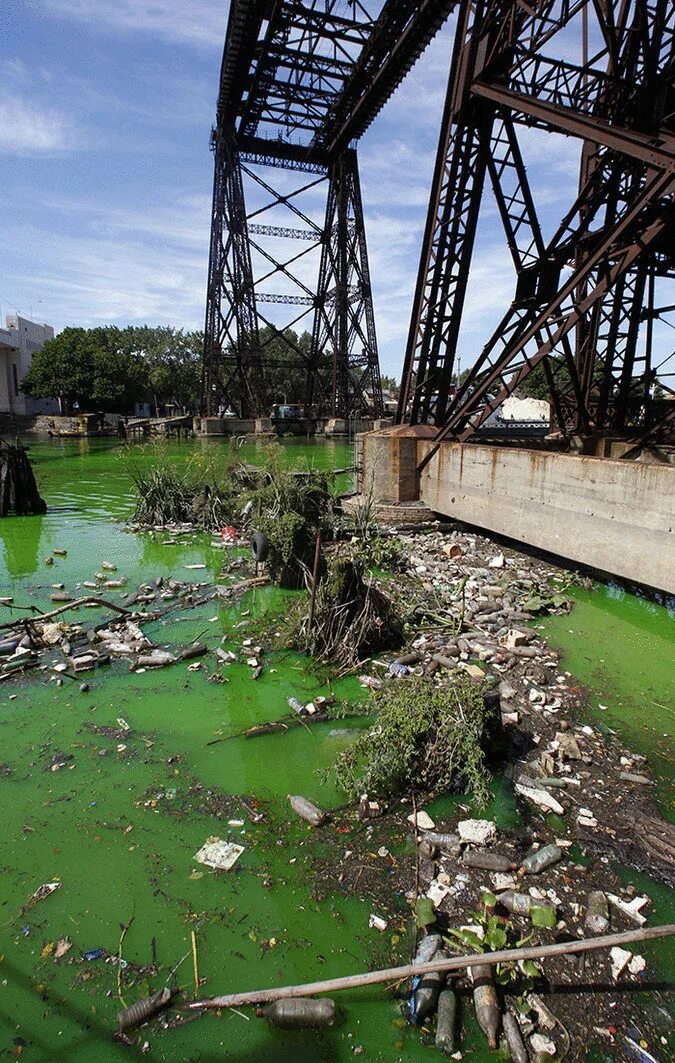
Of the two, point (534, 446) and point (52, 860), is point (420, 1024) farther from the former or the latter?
point (534, 446)

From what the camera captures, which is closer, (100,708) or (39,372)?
(100,708)

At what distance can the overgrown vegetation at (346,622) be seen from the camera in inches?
187

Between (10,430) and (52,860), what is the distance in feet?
126

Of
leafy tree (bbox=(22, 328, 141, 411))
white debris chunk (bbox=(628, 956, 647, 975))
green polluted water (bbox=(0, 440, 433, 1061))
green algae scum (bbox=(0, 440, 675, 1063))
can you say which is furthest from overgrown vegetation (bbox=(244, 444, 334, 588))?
leafy tree (bbox=(22, 328, 141, 411))

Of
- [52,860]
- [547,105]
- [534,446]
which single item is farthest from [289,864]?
[534,446]

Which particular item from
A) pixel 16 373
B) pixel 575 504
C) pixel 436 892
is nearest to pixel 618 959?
pixel 436 892

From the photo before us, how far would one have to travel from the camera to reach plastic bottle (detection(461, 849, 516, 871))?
8.52 feet

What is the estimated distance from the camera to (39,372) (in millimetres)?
42375

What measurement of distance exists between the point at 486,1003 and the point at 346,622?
3062 millimetres

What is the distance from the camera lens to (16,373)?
46.8 meters

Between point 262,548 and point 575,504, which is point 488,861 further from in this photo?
point 262,548

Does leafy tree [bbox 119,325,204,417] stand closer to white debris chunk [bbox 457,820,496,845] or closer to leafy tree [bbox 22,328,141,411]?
leafy tree [bbox 22,328,141,411]

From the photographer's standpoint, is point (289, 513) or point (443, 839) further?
point (289, 513)

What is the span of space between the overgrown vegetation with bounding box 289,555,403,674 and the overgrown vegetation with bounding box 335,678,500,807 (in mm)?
1480
